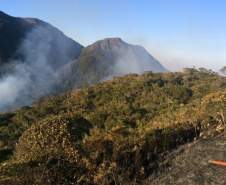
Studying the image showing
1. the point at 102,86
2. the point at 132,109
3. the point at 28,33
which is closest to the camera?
the point at 132,109

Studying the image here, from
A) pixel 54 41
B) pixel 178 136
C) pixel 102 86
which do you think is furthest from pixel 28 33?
pixel 178 136

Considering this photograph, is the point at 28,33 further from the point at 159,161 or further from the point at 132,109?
the point at 159,161

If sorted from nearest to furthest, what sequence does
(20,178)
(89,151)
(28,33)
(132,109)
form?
(20,178), (89,151), (132,109), (28,33)

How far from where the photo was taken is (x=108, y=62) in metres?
72.0

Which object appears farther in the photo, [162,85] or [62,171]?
[162,85]

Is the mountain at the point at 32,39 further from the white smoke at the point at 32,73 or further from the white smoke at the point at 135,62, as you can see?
the white smoke at the point at 135,62

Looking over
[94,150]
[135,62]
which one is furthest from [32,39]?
[94,150]

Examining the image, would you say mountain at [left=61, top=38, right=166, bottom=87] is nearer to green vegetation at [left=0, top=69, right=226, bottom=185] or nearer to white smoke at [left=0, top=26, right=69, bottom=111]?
white smoke at [left=0, top=26, right=69, bottom=111]

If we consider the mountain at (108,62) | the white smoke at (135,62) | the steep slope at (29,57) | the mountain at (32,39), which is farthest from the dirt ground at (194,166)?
the mountain at (32,39)

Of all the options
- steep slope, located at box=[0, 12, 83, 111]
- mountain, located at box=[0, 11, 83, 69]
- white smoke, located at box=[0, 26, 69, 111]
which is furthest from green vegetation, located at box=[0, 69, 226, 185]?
mountain, located at box=[0, 11, 83, 69]

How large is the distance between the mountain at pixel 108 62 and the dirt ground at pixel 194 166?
2097 inches

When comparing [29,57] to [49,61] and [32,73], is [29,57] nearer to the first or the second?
[49,61]

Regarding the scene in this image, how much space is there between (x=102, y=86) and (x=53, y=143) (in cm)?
2041

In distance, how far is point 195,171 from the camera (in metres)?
9.84
